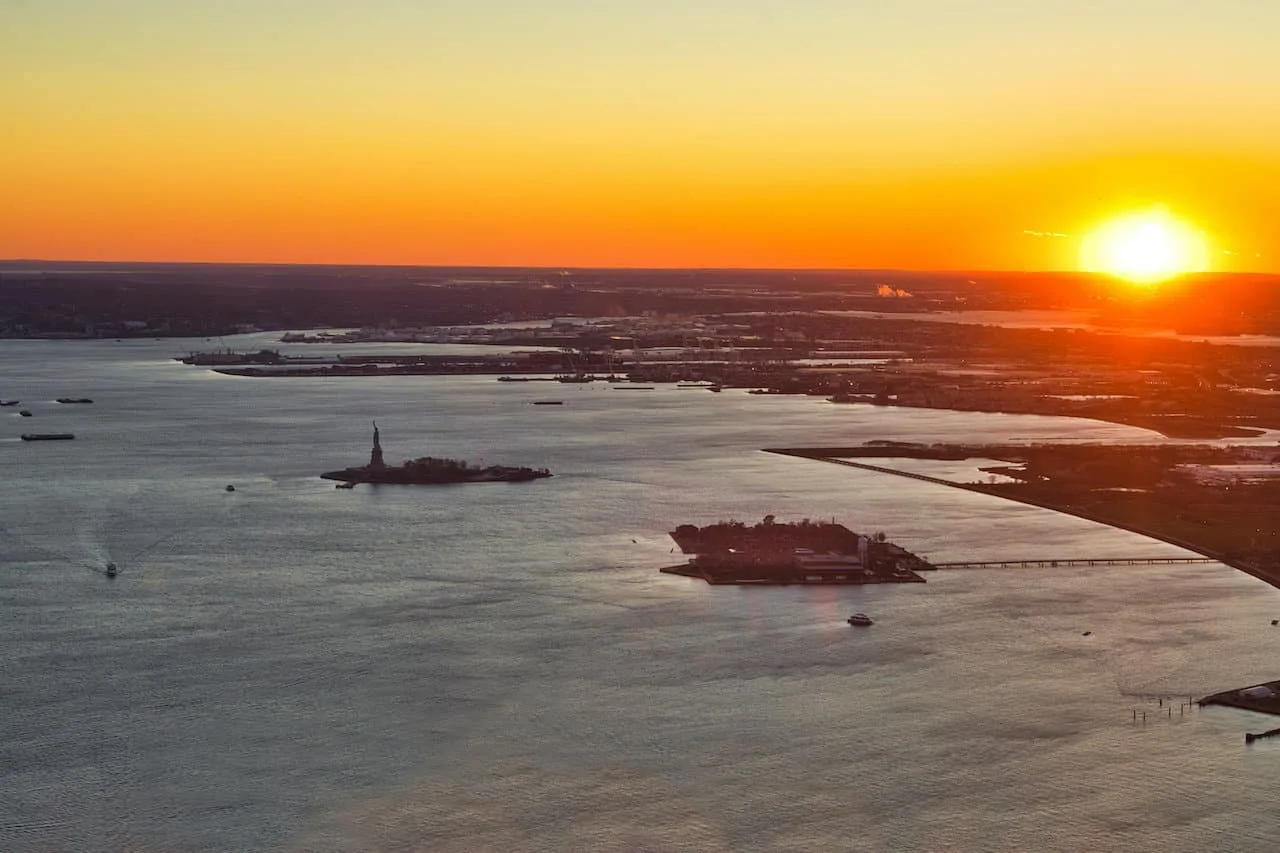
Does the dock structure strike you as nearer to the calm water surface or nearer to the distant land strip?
the calm water surface

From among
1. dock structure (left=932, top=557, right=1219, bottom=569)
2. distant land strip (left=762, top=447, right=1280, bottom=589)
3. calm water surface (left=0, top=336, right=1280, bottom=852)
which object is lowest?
calm water surface (left=0, top=336, right=1280, bottom=852)

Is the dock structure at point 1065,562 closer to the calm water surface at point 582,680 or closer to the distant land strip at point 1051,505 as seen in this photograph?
the calm water surface at point 582,680

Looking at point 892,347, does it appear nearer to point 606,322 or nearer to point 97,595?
point 606,322

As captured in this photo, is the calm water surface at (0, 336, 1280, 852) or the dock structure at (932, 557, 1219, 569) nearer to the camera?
the calm water surface at (0, 336, 1280, 852)

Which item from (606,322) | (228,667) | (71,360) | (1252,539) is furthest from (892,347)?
(228,667)

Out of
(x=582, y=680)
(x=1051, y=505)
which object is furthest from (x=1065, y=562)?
(x=582, y=680)

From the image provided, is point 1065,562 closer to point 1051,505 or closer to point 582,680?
point 1051,505

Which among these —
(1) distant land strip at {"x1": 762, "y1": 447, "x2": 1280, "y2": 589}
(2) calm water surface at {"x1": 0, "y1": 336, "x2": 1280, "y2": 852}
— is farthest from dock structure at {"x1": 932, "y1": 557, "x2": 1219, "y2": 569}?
(1) distant land strip at {"x1": 762, "y1": 447, "x2": 1280, "y2": 589}
